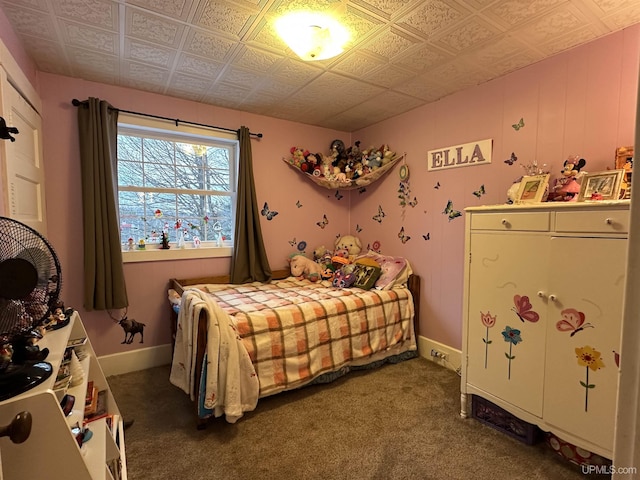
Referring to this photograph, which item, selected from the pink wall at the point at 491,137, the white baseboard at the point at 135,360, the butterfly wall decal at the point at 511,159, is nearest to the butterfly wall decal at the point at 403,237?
the pink wall at the point at 491,137

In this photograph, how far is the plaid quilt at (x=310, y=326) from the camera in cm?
203

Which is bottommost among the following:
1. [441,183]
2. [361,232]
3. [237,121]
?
[361,232]

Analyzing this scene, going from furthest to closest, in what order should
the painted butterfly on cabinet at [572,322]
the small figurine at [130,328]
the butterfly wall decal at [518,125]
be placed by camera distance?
the small figurine at [130,328], the butterfly wall decal at [518,125], the painted butterfly on cabinet at [572,322]

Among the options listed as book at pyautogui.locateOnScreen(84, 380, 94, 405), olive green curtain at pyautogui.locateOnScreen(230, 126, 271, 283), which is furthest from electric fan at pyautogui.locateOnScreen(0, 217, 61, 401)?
olive green curtain at pyautogui.locateOnScreen(230, 126, 271, 283)

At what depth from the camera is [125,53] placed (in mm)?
1958

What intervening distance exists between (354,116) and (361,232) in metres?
1.21

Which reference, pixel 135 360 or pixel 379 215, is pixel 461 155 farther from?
pixel 135 360

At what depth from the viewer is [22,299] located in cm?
92

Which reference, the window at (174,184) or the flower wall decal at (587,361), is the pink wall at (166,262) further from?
the flower wall decal at (587,361)

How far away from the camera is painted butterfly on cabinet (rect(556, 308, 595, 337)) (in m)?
1.45

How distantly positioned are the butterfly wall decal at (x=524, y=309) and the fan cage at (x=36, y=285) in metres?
2.06

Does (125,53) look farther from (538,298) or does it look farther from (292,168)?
(538,298)

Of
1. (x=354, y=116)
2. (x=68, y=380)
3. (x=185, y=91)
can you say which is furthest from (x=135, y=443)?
(x=354, y=116)

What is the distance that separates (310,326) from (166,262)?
140 centimetres
